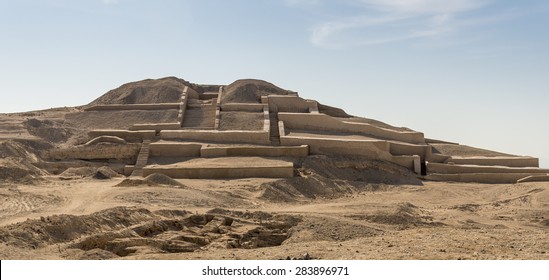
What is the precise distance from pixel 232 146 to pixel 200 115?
5.86 m

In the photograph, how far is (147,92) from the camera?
3316cm

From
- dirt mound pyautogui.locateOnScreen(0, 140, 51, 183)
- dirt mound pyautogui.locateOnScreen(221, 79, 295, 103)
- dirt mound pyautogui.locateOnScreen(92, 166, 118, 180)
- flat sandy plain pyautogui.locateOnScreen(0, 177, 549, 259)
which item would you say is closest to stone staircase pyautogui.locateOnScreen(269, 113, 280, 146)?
dirt mound pyautogui.locateOnScreen(221, 79, 295, 103)

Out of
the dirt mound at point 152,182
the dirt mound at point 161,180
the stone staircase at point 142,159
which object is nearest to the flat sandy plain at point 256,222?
the dirt mound at point 152,182

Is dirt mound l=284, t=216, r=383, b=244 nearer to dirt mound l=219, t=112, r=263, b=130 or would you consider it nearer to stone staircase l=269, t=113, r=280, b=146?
stone staircase l=269, t=113, r=280, b=146

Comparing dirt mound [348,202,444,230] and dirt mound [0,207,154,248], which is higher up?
dirt mound [0,207,154,248]

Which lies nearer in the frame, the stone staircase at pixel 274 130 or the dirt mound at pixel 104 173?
the dirt mound at pixel 104 173

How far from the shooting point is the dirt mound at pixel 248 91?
3106 centimetres

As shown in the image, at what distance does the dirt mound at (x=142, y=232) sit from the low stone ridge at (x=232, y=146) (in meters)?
4.75

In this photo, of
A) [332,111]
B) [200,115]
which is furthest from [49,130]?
[332,111]

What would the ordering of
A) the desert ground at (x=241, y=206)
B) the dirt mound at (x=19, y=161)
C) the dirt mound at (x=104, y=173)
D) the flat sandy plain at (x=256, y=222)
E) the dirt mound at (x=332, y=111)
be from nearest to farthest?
the flat sandy plain at (x=256, y=222), the desert ground at (x=241, y=206), the dirt mound at (x=19, y=161), the dirt mound at (x=104, y=173), the dirt mound at (x=332, y=111)

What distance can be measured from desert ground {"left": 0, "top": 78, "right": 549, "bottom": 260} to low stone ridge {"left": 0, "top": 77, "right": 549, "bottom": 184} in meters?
0.11

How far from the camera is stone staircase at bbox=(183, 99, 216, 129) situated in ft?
87.5

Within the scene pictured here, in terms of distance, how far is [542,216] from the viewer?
17125mm

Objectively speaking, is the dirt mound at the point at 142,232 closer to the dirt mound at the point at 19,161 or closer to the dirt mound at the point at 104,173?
the dirt mound at the point at 104,173
